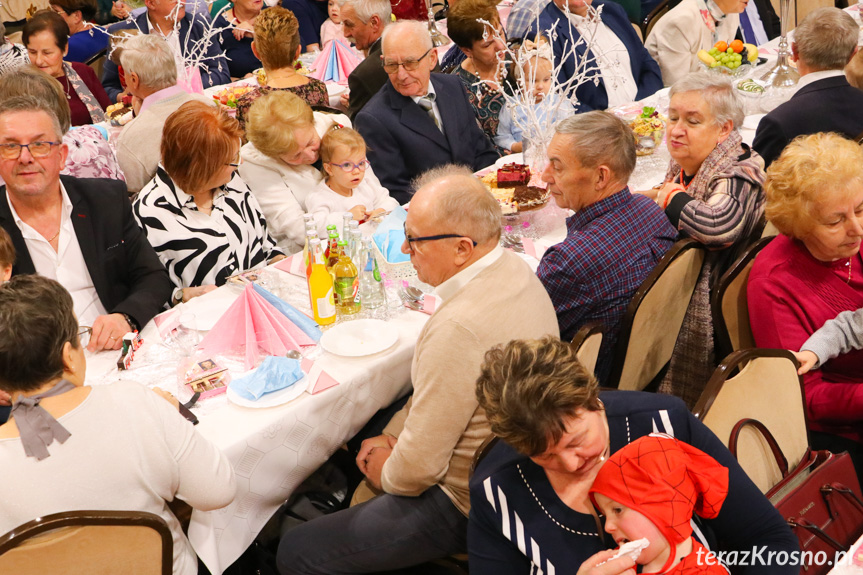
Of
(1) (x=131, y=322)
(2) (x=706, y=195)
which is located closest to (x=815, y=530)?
(2) (x=706, y=195)

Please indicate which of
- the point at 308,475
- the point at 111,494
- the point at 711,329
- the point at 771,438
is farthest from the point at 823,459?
the point at 111,494

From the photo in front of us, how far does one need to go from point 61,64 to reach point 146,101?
1.53 m

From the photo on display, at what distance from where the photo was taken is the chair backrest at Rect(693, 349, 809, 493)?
1.89m

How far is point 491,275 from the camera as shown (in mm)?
2145

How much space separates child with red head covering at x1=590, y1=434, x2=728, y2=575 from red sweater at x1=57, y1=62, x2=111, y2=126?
15.9 feet

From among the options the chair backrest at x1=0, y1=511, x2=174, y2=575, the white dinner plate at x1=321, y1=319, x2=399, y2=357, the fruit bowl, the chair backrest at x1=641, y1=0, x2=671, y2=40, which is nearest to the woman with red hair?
the white dinner plate at x1=321, y1=319, x2=399, y2=357

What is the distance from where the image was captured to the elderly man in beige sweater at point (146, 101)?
3.94 metres

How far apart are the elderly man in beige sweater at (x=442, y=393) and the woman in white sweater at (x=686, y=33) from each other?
12.7ft

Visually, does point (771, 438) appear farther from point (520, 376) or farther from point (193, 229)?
point (193, 229)

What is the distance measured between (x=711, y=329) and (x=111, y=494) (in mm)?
2159

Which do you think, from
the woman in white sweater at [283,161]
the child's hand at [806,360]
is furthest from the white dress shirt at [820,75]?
the woman in white sweater at [283,161]

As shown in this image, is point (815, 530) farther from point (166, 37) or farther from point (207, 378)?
point (166, 37)

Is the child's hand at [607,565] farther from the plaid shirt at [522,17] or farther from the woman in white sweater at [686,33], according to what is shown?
the woman in white sweater at [686,33]

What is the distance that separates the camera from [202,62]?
6.17 m
